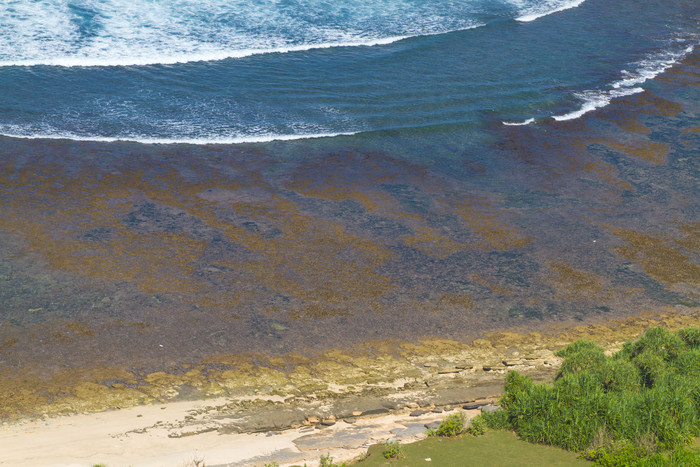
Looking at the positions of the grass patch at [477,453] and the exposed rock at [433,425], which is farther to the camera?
the exposed rock at [433,425]

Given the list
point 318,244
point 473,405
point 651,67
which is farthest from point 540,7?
point 473,405

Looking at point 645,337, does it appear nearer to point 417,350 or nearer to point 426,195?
point 417,350

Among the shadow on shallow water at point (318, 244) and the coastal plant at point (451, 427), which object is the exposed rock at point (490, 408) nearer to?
the coastal plant at point (451, 427)

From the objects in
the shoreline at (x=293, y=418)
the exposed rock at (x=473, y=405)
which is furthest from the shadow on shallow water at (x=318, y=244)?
the exposed rock at (x=473, y=405)

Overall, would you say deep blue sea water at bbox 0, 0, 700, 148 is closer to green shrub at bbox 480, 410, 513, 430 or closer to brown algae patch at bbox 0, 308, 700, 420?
brown algae patch at bbox 0, 308, 700, 420

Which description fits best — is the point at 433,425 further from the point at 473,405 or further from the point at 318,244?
the point at 318,244

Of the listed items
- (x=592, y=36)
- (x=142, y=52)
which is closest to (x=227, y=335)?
(x=142, y=52)
